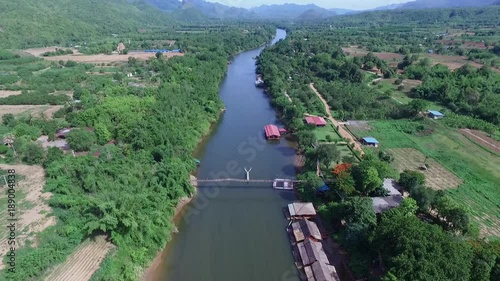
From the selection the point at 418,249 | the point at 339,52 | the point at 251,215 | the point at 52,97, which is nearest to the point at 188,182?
the point at 251,215

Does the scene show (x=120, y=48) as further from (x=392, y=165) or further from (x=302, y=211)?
(x=302, y=211)

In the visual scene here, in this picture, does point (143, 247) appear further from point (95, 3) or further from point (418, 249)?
point (95, 3)

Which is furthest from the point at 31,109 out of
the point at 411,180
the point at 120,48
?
the point at 120,48

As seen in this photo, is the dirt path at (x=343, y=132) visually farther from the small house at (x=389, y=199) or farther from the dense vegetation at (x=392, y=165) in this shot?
the small house at (x=389, y=199)

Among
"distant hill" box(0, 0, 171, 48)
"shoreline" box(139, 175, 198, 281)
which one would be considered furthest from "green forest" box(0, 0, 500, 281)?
"distant hill" box(0, 0, 171, 48)

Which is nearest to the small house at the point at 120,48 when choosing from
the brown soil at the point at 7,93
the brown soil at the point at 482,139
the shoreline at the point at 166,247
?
the brown soil at the point at 7,93

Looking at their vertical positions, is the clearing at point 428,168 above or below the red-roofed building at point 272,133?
above
